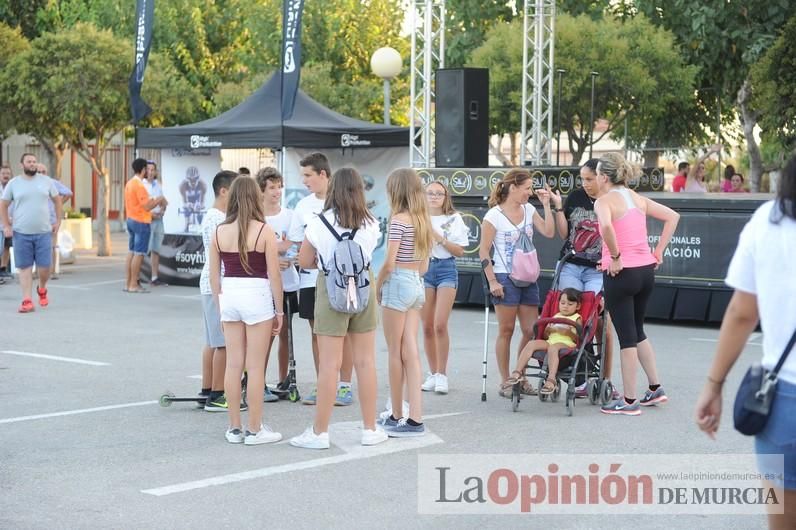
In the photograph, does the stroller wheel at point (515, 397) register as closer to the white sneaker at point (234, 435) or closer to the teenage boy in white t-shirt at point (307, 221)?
the teenage boy in white t-shirt at point (307, 221)

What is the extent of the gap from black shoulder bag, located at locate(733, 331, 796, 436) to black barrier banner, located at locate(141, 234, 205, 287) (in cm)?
1535

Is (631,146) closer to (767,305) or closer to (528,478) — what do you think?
(528,478)

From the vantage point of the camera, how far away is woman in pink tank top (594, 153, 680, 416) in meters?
8.55

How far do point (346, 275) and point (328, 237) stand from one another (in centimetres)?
28

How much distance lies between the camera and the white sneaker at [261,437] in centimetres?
762

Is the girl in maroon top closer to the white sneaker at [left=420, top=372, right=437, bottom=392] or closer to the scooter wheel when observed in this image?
the scooter wheel

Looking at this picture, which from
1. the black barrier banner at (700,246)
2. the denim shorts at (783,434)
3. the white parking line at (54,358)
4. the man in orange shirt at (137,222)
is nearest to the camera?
the denim shorts at (783,434)

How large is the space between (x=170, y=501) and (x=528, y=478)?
1981 mm

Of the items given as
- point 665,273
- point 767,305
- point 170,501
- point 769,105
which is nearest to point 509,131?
point 769,105

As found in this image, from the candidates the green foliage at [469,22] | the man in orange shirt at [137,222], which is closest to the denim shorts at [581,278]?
the man in orange shirt at [137,222]

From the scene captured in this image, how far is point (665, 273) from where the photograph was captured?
14398mm

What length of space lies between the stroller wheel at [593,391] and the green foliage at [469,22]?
22431 millimetres

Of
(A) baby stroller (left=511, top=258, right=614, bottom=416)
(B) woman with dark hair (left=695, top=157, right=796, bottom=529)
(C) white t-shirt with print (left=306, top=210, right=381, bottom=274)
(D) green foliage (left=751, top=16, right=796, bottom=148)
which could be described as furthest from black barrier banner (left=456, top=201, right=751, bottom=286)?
(B) woman with dark hair (left=695, top=157, right=796, bottom=529)

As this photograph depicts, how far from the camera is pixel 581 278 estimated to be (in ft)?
30.2
